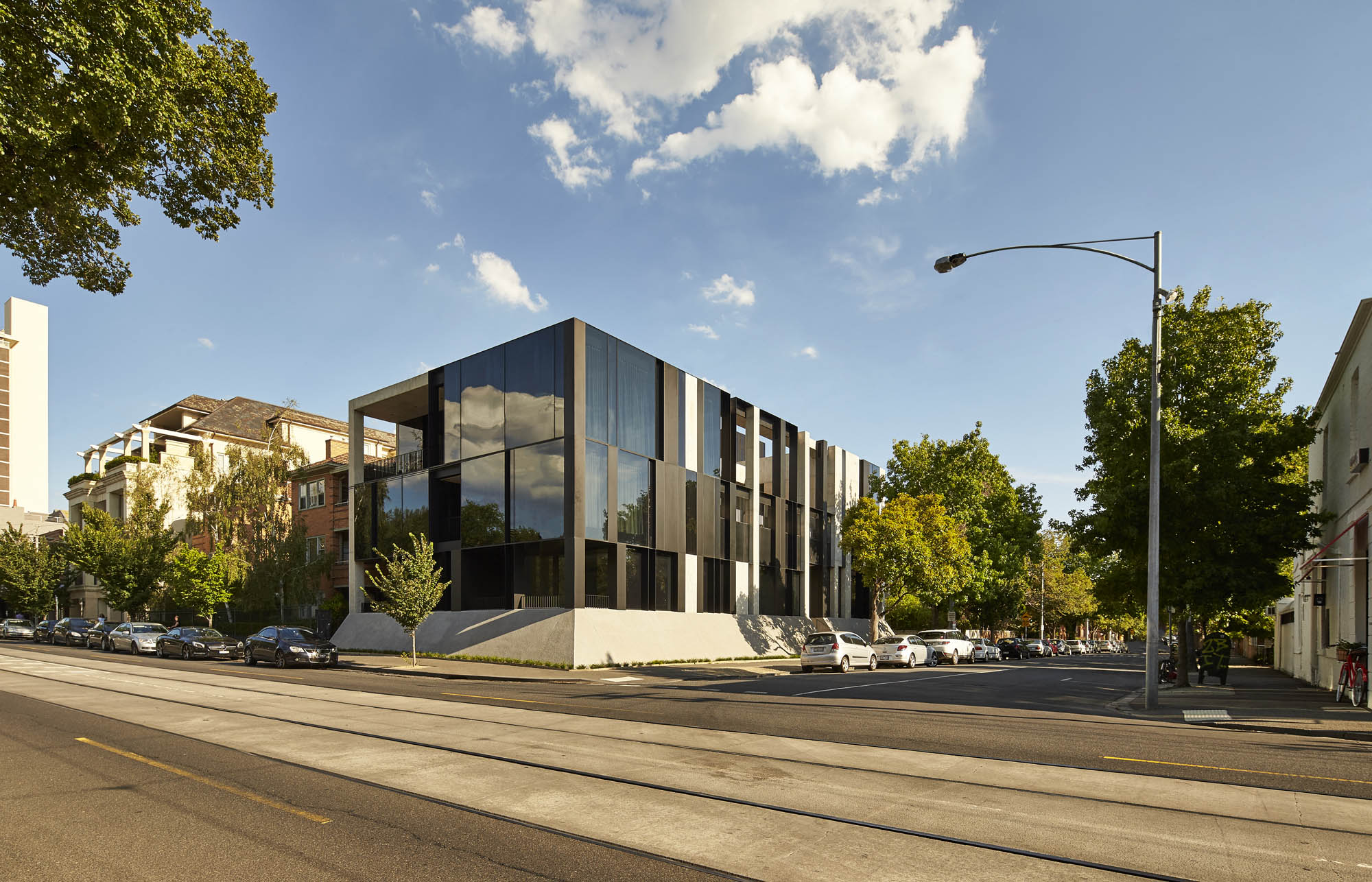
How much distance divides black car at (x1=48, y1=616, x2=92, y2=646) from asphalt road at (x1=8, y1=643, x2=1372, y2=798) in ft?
91.2

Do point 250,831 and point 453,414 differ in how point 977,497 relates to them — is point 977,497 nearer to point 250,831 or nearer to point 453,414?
point 453,414

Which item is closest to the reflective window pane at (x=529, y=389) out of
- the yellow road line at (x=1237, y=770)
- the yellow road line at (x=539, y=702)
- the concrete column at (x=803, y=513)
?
the yellow road line at (x=539, y=702)

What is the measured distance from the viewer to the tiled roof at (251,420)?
193ft

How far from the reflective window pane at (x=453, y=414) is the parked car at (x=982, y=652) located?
87.1ft

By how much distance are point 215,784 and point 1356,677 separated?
69.8 ft

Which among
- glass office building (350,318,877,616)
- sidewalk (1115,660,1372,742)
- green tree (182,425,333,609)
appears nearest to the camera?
sidewalk (1115,660,1372,742)

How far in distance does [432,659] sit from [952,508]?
30.0 metres

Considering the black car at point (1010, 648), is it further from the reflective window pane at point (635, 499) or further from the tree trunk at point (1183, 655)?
the reflective window pane at point (635, 499)

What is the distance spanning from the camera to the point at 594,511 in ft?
98.3

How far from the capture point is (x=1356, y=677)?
17.4 meters

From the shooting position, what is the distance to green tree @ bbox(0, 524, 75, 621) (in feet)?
199

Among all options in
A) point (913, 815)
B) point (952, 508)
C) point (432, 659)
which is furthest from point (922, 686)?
point (952, 508)

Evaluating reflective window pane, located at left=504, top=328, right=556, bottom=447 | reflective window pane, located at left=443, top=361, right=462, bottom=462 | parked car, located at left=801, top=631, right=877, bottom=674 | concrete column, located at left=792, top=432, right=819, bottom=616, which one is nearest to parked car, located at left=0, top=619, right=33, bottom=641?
reflective window pane, located at left=443, top=361, right=462, bottom=462

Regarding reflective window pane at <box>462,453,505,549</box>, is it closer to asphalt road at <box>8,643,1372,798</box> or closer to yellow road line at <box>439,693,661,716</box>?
asphalt road at <box>8,643,1372,798</box>
